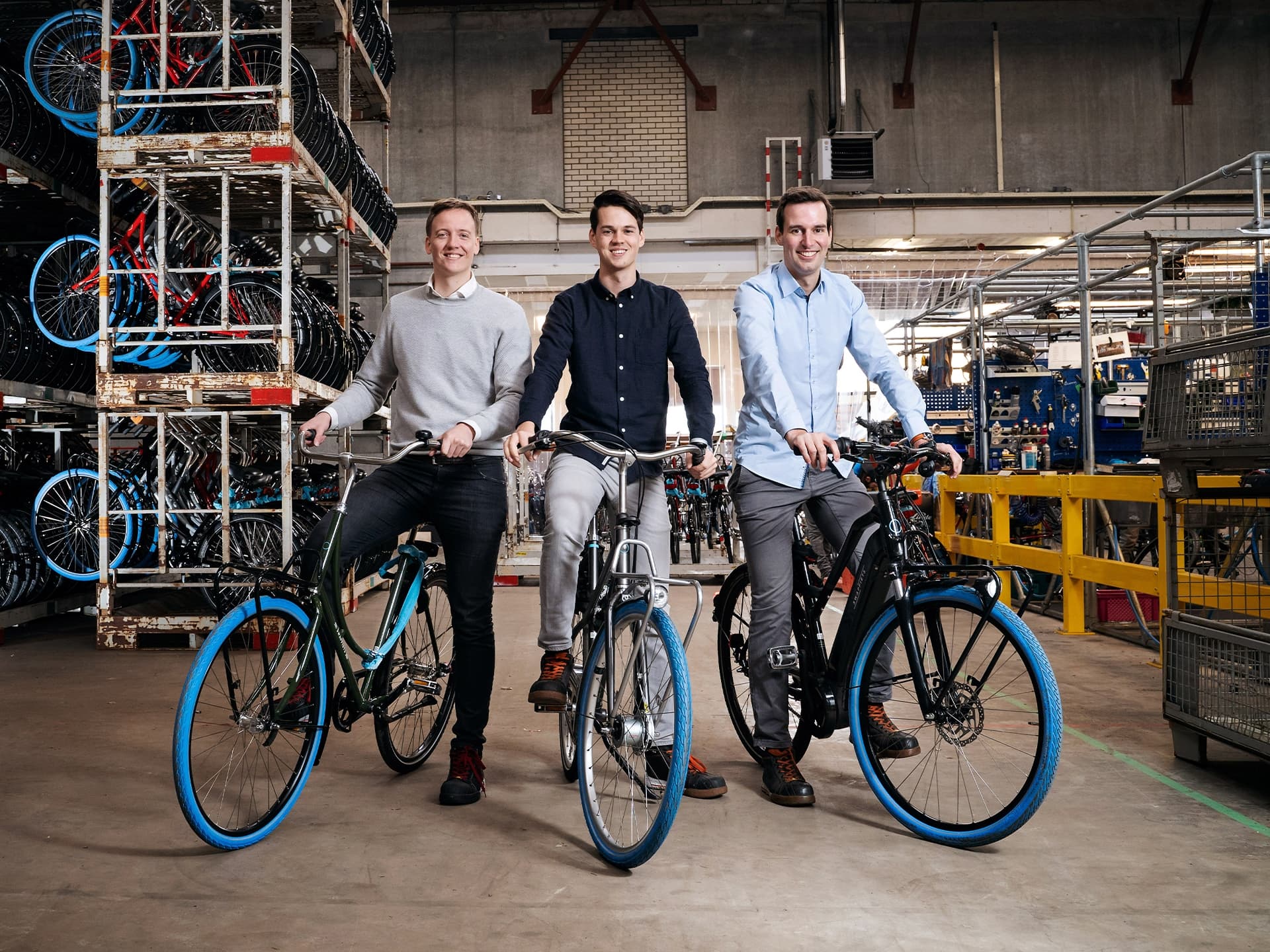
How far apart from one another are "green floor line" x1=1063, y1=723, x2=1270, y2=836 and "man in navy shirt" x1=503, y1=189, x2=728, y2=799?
4.40ft

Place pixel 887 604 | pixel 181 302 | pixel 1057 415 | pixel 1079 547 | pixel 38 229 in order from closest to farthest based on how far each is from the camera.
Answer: pixel 887 604
pixel 1079 547
pixel 181 302
pixel 38 229
pixel 1057 415

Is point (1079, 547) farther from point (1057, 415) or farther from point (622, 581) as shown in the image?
point (622, 581)

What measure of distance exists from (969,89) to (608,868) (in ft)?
40.5

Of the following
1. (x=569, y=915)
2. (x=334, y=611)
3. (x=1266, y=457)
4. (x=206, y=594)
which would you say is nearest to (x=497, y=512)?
(x=334, y=611)

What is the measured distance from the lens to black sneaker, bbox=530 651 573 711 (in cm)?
271

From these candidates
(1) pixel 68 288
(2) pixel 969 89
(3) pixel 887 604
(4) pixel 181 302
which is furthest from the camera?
(2) pixel 969 89

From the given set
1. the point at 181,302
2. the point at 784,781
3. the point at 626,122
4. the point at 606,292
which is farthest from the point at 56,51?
the point at 626,122

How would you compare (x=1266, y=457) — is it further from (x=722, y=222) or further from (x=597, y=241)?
(x=722, y=222)

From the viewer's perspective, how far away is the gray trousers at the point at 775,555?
2938mm

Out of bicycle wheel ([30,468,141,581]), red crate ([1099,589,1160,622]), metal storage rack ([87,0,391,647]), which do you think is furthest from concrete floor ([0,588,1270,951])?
bicycle wheel ([30,468,141,581])

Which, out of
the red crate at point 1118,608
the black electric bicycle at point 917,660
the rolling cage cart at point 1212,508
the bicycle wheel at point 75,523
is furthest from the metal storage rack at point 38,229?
the red crate at point 1118,608

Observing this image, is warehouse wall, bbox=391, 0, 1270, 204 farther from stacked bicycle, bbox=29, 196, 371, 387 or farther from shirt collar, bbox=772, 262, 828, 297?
shirt collar, bbox=772, 262, 828, 297

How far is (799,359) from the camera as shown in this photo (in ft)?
9.98

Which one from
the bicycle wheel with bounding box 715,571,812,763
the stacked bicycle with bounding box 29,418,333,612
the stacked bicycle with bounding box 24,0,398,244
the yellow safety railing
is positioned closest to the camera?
the bicycle wheel with bounding box 715,571,812,763
